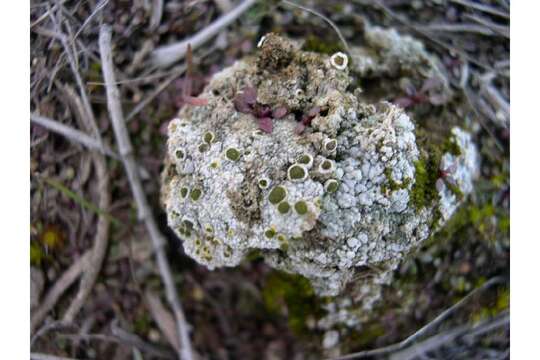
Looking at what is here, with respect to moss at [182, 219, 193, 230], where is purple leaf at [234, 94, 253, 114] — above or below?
above

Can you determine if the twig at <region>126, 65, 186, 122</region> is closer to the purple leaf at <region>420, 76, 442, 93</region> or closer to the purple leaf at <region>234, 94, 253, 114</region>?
the purple leaf at <region>234, 94, 253, 114</region>

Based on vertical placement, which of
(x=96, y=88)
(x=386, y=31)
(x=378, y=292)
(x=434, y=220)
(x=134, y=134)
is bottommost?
(x=378, y=292)

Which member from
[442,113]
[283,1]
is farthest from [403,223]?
[283,1]

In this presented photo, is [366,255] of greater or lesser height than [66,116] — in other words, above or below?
below

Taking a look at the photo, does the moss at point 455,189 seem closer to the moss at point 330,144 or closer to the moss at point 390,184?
the moss at point 390,184

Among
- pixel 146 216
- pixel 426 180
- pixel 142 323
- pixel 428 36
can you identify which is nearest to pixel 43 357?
pixel 142 323

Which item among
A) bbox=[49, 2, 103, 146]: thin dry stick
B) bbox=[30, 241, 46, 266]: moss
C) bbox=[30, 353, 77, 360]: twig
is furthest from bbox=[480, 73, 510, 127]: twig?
bbox=[30, 353, 77, 360]: twig

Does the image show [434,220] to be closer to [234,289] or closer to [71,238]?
[234,289]
